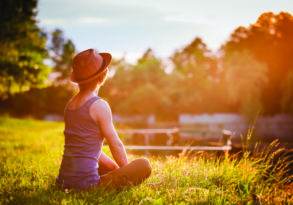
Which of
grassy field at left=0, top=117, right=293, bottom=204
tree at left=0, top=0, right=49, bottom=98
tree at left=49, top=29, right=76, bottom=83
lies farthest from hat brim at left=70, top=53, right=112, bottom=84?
tree at left=49, top=29, right=76, bottom=83

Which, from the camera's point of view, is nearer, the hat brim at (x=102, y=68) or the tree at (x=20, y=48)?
the hat brim at (x=102, y=68)

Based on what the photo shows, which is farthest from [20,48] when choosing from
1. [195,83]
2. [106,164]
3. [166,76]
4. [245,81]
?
[166,76]

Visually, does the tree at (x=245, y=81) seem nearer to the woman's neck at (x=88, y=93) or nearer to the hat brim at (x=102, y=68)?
the hat brim at (x=102, y=68)

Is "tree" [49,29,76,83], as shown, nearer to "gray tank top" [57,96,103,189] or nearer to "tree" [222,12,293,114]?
"tree" [222,12,293,114]

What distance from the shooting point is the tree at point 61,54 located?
2137 inches

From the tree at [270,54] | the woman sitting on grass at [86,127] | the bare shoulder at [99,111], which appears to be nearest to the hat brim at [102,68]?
the woman sitting on grass at [86,127]

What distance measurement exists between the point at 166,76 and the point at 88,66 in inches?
1674

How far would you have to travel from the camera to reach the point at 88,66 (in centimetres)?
476

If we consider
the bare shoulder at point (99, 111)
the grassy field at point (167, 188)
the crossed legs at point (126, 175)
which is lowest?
the grassy field at point (167, 188)

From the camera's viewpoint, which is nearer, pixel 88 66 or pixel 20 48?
pixel 88 66

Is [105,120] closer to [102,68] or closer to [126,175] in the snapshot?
[102,68]

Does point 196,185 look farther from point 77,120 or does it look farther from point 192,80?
point 192,80

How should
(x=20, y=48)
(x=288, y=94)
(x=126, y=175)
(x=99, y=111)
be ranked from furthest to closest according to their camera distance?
(x=288, y=94), (x=20, y=48), (x=126, y=175), (x=99, y=111)

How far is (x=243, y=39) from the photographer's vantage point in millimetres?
36156
